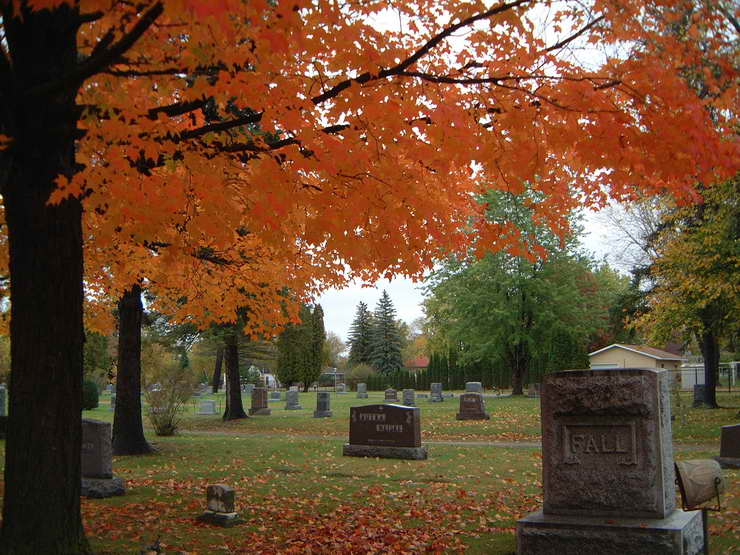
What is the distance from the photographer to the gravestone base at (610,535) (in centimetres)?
533

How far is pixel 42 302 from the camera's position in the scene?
5387 millimetres

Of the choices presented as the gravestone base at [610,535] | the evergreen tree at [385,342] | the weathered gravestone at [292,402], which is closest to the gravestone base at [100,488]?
the gravestone base at [610,535]

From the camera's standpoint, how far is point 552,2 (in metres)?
5.71

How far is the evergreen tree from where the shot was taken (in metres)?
81.5

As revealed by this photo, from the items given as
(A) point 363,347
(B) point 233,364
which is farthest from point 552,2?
(A) point 363,347

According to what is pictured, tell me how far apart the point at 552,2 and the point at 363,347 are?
78.2 metres

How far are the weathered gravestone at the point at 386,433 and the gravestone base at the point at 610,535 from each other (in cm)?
837

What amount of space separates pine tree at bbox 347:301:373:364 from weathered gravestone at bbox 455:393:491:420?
57.6 metres

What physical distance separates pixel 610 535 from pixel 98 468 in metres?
7.57

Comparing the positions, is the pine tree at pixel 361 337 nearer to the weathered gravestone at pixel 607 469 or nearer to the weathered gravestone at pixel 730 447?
the weathered gravestone at pixel 730 447

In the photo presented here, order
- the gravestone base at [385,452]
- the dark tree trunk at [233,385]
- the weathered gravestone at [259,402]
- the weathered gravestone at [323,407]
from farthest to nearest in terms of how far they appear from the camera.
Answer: the weathered gravestone at [259,402] → the weathered gravestone at [323,407] → the dark tree trunk at [233,385] → the gravestone base at [385,452]

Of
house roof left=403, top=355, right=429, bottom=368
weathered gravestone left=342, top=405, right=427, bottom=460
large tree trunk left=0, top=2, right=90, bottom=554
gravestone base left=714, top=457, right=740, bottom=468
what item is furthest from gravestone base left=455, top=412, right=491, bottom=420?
house roof left=403, top=355, right=429, bottom=368

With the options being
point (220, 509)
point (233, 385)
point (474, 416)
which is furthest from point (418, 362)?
point (220, 509)

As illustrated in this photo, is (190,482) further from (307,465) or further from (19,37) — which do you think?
(19,37)
